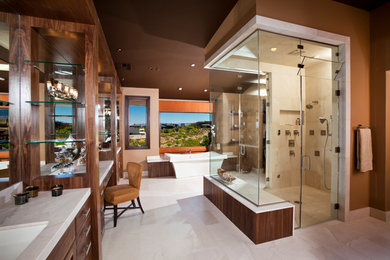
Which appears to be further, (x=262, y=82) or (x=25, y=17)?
(x=262, y=82)

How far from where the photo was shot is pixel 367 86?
2.86 metres

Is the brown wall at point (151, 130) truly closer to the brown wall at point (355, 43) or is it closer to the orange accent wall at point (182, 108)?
the orange accent wall at point (182, 108)

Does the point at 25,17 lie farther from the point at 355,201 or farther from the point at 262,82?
the point at 355,201

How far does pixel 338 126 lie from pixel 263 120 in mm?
1139

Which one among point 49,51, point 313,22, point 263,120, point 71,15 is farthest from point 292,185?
point 49,51

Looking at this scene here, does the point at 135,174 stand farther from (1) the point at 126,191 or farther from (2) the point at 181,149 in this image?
(2) the point at 181,149

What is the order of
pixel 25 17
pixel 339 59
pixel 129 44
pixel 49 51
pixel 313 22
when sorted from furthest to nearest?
pixel 129 44, pixel 339 59, pixel 313 22, pixel 49 51, pixel 25 17

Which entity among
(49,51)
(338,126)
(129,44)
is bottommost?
(338,126)

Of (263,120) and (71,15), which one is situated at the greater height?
(71,15)

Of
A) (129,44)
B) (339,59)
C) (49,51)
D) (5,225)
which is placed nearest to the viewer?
(5,225)

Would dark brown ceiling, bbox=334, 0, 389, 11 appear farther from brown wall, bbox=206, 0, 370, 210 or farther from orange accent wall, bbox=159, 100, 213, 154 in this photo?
orange accent wall, bbox=159, 100, 213, 154

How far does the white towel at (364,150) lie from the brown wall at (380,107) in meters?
0.21

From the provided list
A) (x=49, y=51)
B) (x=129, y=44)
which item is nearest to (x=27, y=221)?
(x=49, y=51)

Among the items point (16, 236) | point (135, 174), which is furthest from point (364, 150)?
point (16, 236)
